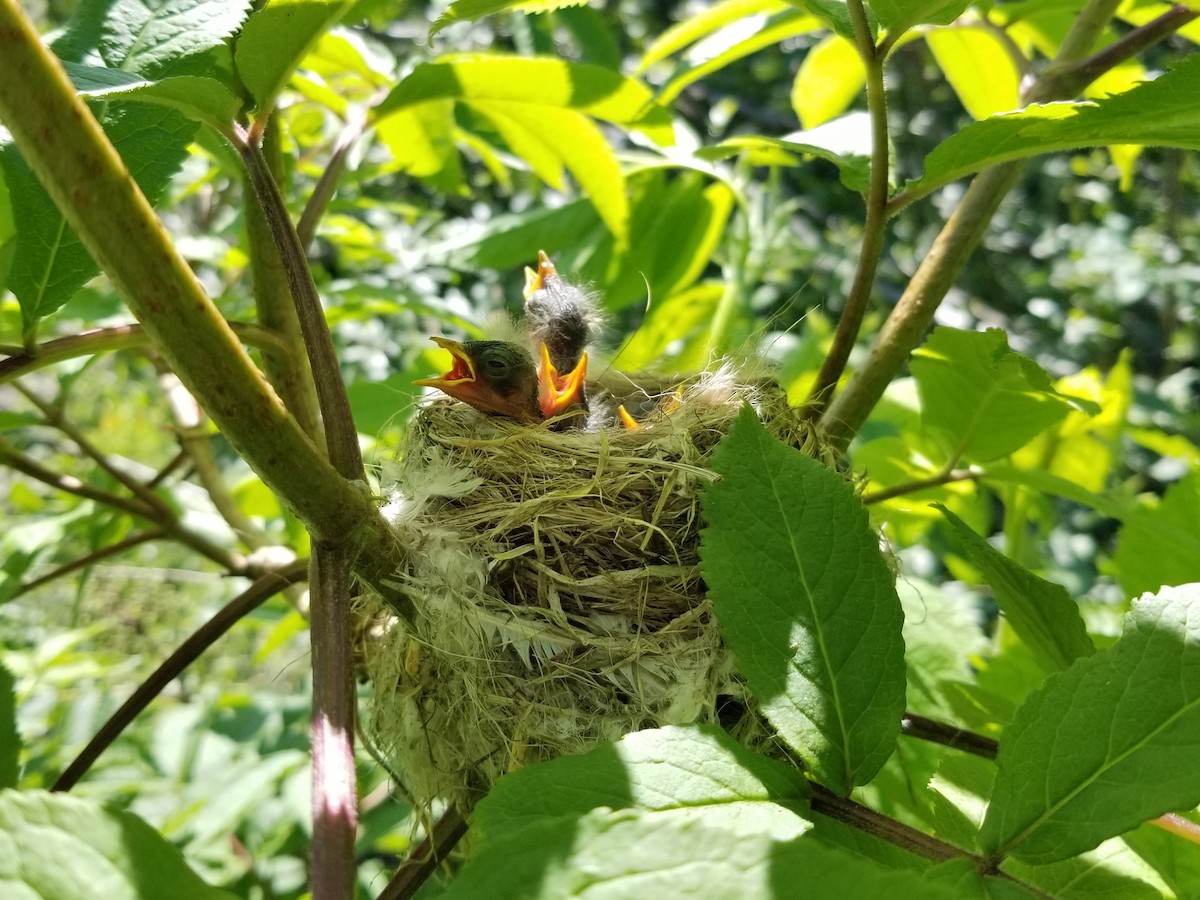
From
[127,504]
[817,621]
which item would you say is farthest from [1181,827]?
[127,504]

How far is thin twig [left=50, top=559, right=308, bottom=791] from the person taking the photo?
850 mm

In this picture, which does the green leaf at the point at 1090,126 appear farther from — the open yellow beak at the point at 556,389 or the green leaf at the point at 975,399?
the open yellow beak at the point at 556,389

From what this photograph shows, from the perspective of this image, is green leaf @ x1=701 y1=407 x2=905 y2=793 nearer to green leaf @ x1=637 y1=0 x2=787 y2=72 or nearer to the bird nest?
the bird nest

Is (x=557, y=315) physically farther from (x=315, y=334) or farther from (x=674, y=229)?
(x=315, y=334)

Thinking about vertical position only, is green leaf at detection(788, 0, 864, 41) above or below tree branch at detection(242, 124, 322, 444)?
above

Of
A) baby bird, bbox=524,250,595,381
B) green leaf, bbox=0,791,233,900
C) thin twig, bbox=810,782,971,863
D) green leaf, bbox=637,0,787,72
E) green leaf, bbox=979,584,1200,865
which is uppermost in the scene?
green leaf, bbox=0,791,233,900

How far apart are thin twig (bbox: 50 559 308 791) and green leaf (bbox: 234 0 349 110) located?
0.46 meters

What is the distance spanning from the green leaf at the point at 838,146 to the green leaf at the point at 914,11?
0.43 ft

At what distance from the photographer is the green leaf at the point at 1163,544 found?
958mm

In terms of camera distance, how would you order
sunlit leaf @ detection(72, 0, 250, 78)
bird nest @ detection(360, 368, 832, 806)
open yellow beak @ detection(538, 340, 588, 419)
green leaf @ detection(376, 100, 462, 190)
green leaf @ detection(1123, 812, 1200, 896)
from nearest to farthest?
1. sunlit leaf @ detection(72, 0, 250, 78)
2. green leaf @ detection(1123, 812, 1200, 896)
3. bird nest @ detection(360, 368, 832, 806)
4. green leaf @ detection(376, 100, 462, 190)
5. open yellow beak @ detection(538, 340, 588, 419)

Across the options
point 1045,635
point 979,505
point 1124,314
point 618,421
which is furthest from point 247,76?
point 1124,314

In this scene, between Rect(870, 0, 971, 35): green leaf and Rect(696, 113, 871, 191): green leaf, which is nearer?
Rect(870, 0, 971, 35): green leaf

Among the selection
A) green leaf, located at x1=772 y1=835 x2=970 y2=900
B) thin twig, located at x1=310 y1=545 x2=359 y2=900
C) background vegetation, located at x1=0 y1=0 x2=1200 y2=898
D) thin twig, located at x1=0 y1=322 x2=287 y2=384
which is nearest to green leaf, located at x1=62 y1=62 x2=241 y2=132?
background vegetation, located at x1=0 y1=0 x2=1200 y2=898

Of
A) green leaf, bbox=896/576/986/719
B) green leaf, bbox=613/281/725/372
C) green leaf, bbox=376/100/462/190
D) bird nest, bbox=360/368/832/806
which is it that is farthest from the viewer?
green leaf, bbox=613/281/725/372
